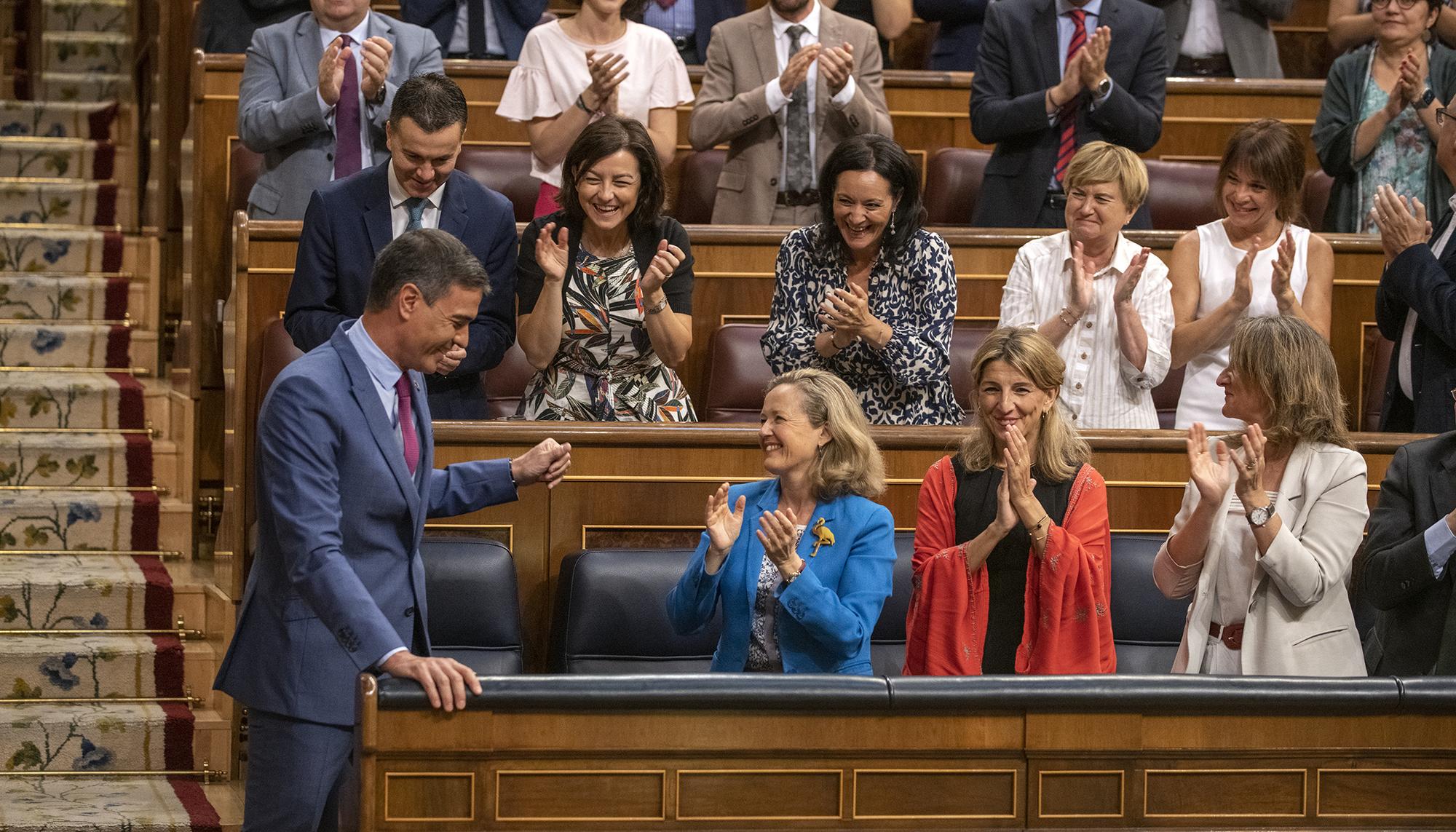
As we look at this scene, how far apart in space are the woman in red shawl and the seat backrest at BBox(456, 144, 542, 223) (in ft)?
6.80

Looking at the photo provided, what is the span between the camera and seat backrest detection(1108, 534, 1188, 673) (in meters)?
2.89

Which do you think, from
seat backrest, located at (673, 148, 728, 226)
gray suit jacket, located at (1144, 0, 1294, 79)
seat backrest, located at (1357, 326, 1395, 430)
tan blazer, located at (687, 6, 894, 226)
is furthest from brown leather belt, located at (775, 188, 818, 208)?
gray suit jacket, located at (1144, 0, 1294, 79)

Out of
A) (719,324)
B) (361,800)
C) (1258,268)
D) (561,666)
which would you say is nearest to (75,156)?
(719,324)

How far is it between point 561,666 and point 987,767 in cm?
99

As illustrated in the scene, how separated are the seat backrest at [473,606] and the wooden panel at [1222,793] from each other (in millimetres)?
1104

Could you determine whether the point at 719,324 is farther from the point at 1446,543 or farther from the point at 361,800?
the point at 361,800

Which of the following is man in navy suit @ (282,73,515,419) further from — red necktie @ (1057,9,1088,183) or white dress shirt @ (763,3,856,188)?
red necktie @ (1057,9,1088,183)

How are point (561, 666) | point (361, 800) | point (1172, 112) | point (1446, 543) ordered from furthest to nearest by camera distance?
point (1172, 112)
point (561, 666)
point (1446, 543)
point (361, 800)

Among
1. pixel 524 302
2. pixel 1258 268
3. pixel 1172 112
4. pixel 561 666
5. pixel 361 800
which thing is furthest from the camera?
pixel 1172 112

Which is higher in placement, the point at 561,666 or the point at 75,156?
the point at 75,156

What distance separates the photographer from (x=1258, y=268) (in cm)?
339

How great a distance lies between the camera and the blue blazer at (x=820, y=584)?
238cm

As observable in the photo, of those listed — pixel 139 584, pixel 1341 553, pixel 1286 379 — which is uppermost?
pixel 1286 379

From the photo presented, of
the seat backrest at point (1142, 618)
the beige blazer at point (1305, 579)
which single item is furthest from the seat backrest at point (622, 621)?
the beige blazer at point (1305, 579)
